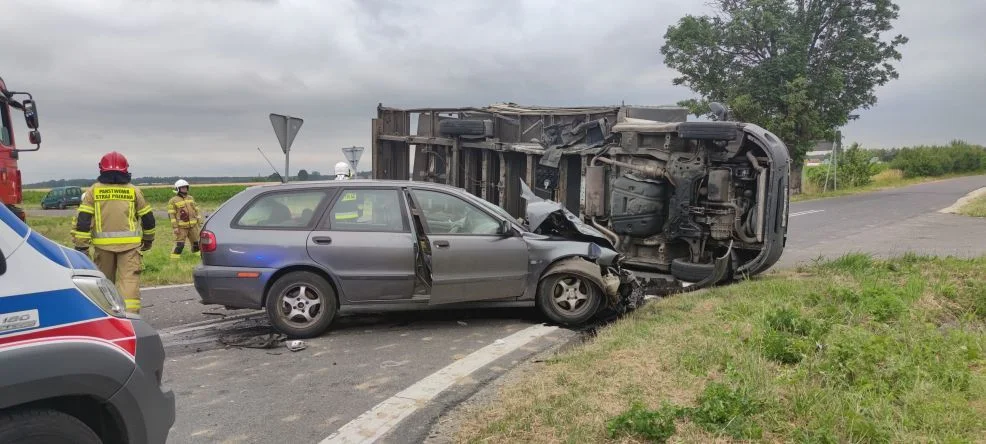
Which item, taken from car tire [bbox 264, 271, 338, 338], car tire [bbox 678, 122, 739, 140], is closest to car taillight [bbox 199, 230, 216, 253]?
car tire [bbox 264, 271, 338, 338]

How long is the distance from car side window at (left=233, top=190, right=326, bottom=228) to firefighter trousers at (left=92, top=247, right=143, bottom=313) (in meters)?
1.22

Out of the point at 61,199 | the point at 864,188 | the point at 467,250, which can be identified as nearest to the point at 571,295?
the point at 467,250

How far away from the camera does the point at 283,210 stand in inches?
238

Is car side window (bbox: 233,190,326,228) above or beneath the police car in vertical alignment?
above

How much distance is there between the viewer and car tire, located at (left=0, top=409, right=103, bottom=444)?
2188 millimetres

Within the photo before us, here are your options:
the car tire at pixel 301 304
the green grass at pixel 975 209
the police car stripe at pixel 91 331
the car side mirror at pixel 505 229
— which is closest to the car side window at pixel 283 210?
the car tire at pixel 301 304

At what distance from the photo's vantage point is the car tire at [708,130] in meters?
7.76

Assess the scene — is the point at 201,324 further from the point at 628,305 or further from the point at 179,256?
the point at 179,256

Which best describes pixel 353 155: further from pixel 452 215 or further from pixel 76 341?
pixel 76 341

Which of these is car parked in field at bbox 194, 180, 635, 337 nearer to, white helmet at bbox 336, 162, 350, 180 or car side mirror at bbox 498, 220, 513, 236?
car side mirror at bbox 498, 220, 513, 236

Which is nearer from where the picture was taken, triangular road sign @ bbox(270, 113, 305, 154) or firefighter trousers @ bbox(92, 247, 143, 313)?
firefighter trousers @ bbox(92, 247, 143, 313)

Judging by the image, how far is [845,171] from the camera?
105 feet

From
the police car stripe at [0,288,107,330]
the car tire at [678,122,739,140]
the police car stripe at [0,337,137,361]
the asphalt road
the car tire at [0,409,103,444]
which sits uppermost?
the car tire at [678,122,739,140]

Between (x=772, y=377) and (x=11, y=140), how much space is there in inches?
374
